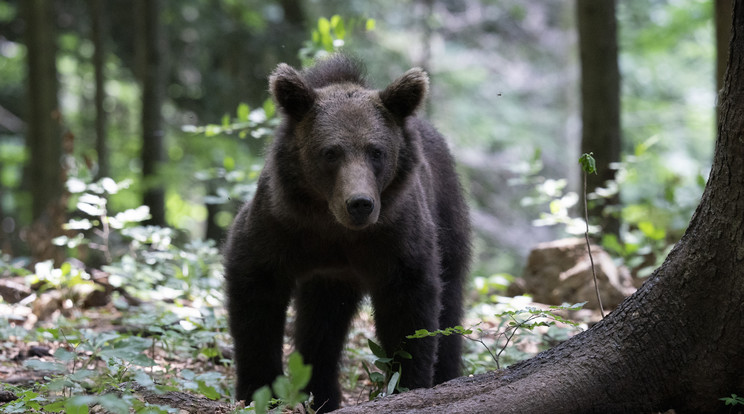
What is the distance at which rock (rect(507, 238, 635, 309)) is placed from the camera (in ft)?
23.4

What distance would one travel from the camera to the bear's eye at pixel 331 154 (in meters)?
4.52

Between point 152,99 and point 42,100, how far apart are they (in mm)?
2753

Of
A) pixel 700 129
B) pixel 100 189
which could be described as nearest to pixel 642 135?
pixel 700 129

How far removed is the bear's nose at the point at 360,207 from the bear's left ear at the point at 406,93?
3.34 ft

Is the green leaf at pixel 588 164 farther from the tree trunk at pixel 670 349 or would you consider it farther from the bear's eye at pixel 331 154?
the bear's eye at pixel 331 154

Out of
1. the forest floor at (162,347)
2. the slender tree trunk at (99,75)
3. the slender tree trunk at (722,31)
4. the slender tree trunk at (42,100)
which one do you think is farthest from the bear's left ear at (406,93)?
the slender tree trunk at (42,100)

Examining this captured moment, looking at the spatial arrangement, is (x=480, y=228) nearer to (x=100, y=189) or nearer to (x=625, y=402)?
(x=100, y=189)

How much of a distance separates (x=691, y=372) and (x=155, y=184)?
903 centimetres

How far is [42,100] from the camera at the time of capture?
12945 millimetres

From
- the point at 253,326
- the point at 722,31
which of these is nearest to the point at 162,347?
the point at 253,326

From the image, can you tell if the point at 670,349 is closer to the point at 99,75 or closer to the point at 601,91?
the point at 601,91

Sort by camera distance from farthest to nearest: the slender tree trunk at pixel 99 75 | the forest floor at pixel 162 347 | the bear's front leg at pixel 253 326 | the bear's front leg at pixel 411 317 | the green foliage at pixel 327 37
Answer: the slender tree trunk at pixel 99 75 → the green foliage at pixel 327 37 → the bear's front leg at pixel 253 326 → the bear's front leg at pixel 411 317 → the forest floor at pixel 162 347

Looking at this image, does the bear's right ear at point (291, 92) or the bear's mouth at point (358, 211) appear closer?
the bear's mouth at point (358, 211)

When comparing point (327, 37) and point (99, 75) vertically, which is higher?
point (99, 75)
